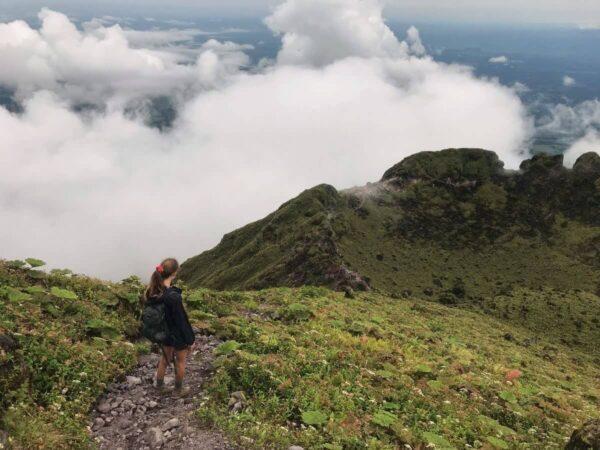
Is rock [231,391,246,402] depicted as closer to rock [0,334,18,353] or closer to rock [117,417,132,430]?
rock [117,417,132,430]

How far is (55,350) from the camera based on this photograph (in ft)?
47.1

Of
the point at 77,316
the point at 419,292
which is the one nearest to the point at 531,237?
the point at 419,292

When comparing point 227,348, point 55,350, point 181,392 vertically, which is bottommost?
point 181,392

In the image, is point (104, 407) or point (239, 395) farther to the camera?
point (239, 395)

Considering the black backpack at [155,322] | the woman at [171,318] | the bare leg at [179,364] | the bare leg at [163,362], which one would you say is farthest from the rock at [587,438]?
the black backpack at [155,322]

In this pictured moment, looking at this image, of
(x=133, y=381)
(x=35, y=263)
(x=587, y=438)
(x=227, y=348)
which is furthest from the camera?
(x=35, y=263)

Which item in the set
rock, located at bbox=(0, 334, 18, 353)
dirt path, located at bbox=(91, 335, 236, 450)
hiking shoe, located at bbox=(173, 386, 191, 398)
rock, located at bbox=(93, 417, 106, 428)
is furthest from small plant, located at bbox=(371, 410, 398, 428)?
rock, located at bbox=(0, 334, 18, 353)

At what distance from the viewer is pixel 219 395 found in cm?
1413

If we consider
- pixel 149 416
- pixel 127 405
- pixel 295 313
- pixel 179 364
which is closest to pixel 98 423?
→ pixel 127 405

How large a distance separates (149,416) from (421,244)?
16682 cm

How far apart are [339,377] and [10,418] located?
9.69 m

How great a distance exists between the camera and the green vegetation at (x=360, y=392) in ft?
42.7

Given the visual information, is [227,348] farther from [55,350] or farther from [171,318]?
[55,350]

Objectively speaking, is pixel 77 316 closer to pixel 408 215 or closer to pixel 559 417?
pixel 559 417
